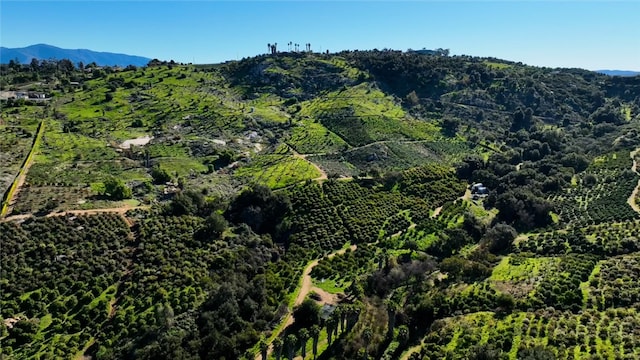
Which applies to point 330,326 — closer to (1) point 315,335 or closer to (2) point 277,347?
(1) point 315,335

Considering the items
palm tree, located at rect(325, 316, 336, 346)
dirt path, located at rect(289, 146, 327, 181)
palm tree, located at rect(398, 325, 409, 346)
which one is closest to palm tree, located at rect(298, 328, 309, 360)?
palm tree, located at rect(325, 316, 336, 346)

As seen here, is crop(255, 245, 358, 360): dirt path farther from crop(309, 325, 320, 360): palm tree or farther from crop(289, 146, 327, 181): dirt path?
crop(289, 146, 327, 181): dirt path

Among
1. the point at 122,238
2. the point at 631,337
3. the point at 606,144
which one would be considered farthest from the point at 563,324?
the point at 606,144

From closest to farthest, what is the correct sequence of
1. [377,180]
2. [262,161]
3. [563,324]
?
[563,324]
[377,180]
[262,161]

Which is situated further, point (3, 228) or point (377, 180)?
point (377, 180)

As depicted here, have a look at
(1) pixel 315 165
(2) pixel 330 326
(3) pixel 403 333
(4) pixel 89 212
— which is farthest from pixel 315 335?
(1) pixel 315 165

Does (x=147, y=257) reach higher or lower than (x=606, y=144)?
lower

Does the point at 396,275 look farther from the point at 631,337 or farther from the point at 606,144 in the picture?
the point at 606,144

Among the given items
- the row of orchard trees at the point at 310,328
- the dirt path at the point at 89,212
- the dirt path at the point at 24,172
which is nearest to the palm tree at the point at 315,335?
the row of orchard trees at the point at 310,328
